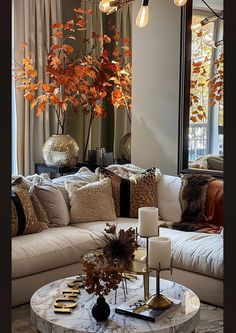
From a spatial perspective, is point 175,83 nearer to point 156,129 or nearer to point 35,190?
point 156,129

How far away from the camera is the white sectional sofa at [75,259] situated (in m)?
3.29

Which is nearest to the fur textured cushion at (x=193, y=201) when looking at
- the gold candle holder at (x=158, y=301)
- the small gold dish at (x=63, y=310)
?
the gold candle holder at (x=158, y=301)

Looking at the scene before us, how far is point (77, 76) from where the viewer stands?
5.15 meters

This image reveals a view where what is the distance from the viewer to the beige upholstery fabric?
3.96 meters

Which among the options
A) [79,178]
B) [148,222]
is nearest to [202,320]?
[148,222]

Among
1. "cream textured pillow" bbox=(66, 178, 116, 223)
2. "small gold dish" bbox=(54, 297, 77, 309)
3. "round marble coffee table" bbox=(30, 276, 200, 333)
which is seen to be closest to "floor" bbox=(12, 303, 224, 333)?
"round marble coffee table" bbox=(30, 276, 200, 333)

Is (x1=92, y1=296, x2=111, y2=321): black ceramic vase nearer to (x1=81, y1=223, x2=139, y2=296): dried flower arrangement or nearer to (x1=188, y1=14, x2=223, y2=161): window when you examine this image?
(x1=81, y1=223, x2=139, y2=296): dried flower arrangement

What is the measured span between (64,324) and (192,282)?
1.31 m

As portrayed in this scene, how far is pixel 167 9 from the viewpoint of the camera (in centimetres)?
471

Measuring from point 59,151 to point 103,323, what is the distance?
288 cm

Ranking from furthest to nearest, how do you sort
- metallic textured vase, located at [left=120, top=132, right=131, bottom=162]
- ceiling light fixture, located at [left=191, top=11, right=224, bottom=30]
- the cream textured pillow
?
metallic textured vase, located at [left=120, top=132, right=131, bottom=162] < ceiling light fixture, located at [left=191, top=11, right=224, bottom=30] < the cream textured pillow

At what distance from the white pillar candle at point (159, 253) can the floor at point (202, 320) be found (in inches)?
24.6

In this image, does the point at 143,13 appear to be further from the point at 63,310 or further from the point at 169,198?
the point at 63,310

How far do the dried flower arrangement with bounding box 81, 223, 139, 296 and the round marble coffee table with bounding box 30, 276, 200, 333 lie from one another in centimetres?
12
